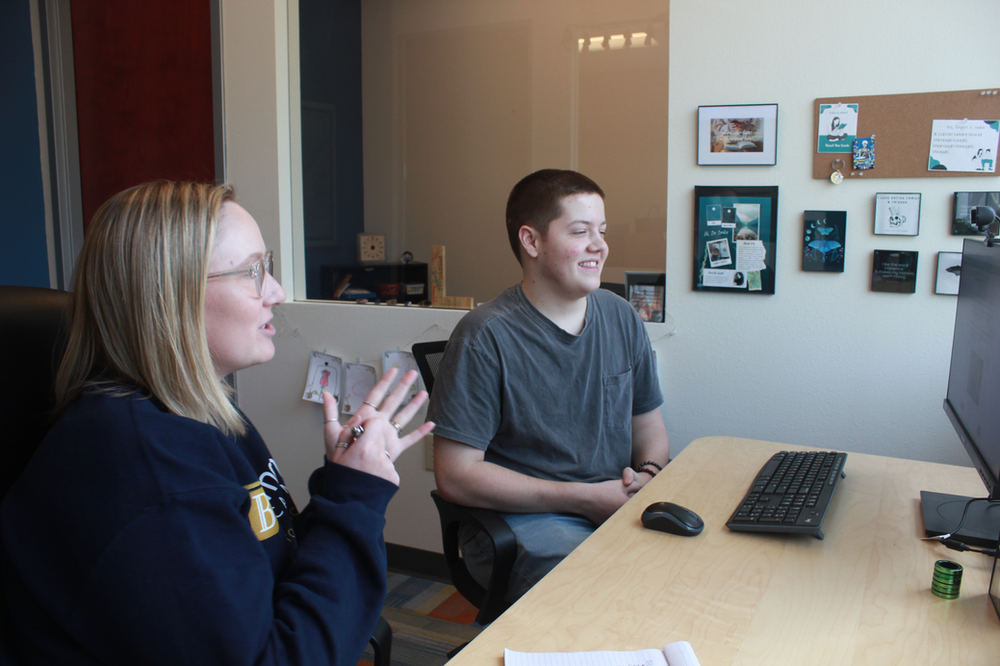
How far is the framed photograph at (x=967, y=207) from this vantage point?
1.90 m

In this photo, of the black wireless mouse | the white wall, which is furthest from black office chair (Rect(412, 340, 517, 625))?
the white wall

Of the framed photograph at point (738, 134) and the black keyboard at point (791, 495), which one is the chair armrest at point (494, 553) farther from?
the framed photograph at point (738, 134)

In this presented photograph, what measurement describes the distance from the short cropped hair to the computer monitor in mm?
857

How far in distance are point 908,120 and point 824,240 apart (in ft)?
1.22

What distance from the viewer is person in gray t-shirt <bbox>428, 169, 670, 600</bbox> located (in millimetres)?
1612

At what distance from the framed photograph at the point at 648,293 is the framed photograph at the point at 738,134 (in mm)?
388

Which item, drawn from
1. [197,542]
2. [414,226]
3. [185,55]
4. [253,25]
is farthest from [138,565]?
[185,55]

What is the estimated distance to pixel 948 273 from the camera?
1944 millimetres

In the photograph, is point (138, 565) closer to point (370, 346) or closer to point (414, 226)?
point (370, 346)

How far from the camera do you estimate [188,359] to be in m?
0.93

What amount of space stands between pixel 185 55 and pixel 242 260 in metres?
2.57

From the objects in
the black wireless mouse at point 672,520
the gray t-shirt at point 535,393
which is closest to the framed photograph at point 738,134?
the gray t-shirt at point 535,393

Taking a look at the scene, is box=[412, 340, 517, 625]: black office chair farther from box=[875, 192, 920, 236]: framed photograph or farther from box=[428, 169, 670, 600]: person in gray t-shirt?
box=[875, 192, 920, 236]: framed photograph

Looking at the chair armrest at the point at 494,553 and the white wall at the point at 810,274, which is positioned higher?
the white wall at the point at 810,274
